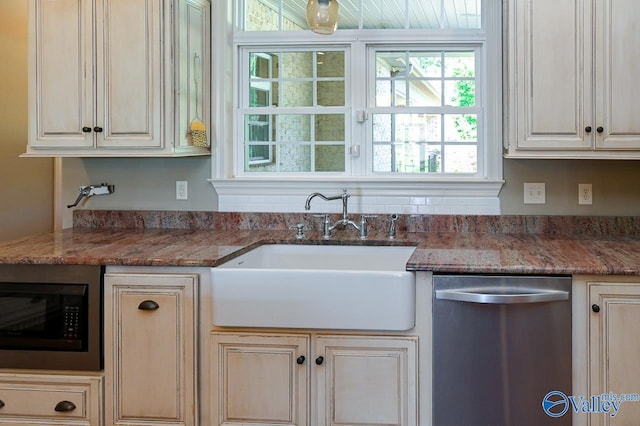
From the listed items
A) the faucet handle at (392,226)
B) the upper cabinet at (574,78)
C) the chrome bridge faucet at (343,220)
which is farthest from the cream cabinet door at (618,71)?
the chrome bridge faucet at (343,220)

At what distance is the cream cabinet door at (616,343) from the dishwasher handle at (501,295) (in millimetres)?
142

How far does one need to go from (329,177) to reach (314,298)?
1.11m

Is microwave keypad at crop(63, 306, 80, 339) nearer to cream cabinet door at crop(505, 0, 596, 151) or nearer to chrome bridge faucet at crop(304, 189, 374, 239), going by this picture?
chrome bridge faucet at crop(304, 189, 374, 239)

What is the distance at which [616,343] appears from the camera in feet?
8.82

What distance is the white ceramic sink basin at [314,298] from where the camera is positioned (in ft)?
8.93

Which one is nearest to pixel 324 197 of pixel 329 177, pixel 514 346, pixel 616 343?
pixel 329 177

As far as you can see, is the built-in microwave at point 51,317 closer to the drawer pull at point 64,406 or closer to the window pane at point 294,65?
the drawer pull at point 64,406

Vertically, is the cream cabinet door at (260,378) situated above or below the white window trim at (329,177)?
below

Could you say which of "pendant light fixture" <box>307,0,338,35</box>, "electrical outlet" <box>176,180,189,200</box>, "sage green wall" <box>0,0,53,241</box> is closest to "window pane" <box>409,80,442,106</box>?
"pendant light fixture" <box>307,0,338,35</box>

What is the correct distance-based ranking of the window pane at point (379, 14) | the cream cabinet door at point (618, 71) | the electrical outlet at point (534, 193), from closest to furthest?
1. the cream cabinet door at point (618, 71)
2. the electrical outlet at point (534, 193)
3. the window pane at point (379, 14)

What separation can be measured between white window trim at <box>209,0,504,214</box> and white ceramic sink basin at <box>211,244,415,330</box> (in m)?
0.96

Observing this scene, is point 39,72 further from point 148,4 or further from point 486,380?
point 486,380

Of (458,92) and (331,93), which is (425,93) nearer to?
(458,92)

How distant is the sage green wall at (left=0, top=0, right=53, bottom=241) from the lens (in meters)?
4.61
